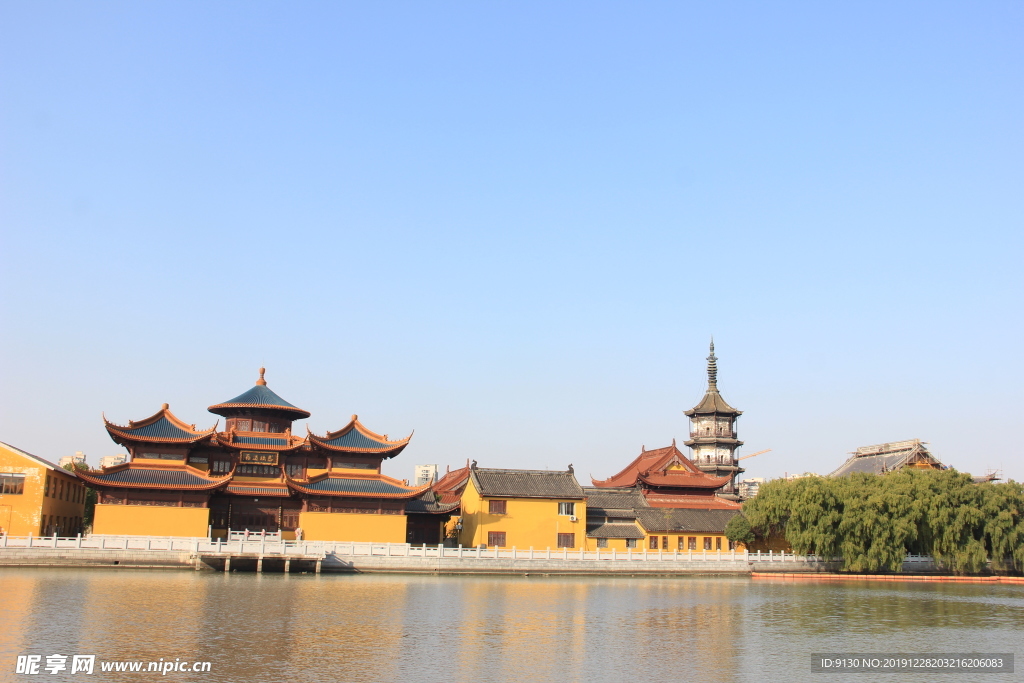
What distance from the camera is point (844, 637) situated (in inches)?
1058

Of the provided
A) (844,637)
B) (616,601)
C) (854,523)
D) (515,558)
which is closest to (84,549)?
(515,558)

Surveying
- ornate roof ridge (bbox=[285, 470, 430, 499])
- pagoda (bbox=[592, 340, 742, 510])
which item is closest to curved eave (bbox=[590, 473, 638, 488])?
pagoda (bbox=[592, 340, 742, 510])

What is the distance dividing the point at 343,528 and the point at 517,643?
1073 inches

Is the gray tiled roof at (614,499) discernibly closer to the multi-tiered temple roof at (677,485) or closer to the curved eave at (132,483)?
the multi-tiered temple roof at (677,485)

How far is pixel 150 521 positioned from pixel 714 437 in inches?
2270

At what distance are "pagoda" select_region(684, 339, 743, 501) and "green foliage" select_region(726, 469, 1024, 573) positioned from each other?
39.6 m

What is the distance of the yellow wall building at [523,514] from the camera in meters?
52.7

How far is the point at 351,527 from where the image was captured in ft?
164

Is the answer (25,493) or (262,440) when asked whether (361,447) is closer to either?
(262,440)

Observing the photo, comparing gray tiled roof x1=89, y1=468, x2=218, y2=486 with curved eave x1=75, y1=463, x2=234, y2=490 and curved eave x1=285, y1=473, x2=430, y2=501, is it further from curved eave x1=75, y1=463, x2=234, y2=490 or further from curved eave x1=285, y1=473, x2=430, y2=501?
curved eave x1=285, y1=473, x2=430, y2=501

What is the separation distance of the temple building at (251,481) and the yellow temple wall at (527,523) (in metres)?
4.05

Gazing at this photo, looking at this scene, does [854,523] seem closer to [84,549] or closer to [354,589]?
[354,589]

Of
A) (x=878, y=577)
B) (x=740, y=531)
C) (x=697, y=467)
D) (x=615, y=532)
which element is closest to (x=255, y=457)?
(x=615, y=532)

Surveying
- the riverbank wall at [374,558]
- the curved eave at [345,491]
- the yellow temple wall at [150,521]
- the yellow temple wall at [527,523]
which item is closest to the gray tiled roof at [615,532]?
the yellow temple wall at [527,523]
